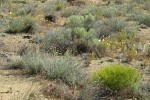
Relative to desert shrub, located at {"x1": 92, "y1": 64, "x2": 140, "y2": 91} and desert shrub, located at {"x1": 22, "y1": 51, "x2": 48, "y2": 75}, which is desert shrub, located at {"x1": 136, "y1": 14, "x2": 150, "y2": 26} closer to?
desert shrub, located at {"x1": 22, "y1": 51, "x2": 48, "y2": 75}

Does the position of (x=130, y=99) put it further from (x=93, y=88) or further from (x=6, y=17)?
(x=6, y=17)

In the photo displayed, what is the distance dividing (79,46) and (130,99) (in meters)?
4.63

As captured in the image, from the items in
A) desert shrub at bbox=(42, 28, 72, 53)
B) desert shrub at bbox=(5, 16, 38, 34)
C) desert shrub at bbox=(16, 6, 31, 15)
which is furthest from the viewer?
desert shrub at bbox=(16, 6, 31, 15)

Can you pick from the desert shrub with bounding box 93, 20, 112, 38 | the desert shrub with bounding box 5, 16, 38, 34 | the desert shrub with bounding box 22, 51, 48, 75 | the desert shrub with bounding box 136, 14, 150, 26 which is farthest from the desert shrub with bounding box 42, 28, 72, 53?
the desert shrub with bounding box 136, 14, 150, 26

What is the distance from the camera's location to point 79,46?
12.1 metres

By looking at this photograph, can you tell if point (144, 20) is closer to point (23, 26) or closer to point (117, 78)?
point (23, 26)

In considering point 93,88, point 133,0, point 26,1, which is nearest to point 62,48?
point 93,88

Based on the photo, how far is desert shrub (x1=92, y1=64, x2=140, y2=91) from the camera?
7.68 meters

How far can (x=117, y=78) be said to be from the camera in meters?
7.67

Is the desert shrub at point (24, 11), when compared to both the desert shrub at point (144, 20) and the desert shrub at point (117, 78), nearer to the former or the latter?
the desert shrub at point (144, 20)

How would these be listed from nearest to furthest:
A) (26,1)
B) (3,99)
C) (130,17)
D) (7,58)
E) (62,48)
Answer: (3,99) → (7,58) → (62,48) → (130,17) → (26,1)

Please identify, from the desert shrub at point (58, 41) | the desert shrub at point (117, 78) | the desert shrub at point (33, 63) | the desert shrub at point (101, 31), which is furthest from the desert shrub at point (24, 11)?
the desert shrub at point (117, 78)

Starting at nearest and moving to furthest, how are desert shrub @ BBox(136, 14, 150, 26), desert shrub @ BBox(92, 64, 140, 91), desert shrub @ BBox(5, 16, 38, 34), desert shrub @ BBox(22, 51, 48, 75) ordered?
desert shrub @ BBox(92, 64, 140, 91), desert shrub @ BBox(22, 51, 48, 75), desert shrub @ BBox(5, 16, 38, 34), desert shrub @ BBox(136, 14, 150, 26)

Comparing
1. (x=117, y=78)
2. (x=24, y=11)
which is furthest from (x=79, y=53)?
(x=24, y=11)
